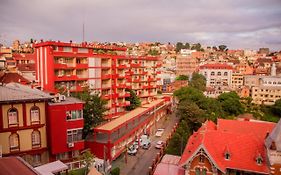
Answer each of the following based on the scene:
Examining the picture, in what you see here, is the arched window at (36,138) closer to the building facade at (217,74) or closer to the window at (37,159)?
the window at (37,159)

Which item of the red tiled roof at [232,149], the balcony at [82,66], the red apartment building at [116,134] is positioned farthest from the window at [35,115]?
the balcony at [82,66]

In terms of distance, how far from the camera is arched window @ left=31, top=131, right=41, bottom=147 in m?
16.5

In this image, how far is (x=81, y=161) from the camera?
58.6ft

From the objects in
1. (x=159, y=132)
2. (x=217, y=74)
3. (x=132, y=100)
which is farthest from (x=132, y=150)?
(x=217, y=74)

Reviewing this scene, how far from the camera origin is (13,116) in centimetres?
1576

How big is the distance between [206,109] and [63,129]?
72.1 feet

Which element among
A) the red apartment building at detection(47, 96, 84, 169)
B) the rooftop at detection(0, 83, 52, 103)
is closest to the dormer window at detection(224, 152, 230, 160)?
the red apartment building at detection(47, 96, 84, 169)

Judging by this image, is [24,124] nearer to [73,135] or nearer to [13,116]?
[13,116]

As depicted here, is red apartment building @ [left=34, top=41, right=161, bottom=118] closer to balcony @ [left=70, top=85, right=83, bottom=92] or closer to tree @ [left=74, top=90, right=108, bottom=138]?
balcony @ [left=70, top=85, right=83, bottom=92]

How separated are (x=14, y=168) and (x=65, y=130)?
383 inches

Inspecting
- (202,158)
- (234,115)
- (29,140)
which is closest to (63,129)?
(29,140)

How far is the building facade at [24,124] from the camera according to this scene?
50.9ft

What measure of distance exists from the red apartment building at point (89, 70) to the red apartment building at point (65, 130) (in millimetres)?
6079

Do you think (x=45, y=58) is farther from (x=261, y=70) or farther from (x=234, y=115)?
(x=261, y=70)
